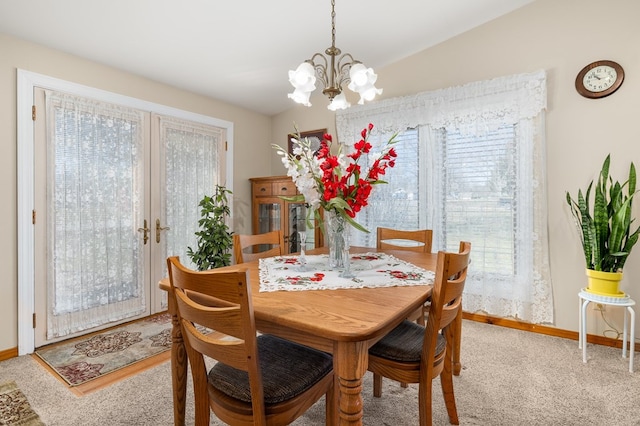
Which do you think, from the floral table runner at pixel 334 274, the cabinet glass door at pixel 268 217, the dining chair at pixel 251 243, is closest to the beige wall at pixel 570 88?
the floral table runner at pixel 334 274

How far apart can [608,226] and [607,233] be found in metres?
0.06

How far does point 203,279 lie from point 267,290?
44 cm

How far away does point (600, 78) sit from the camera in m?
2.62

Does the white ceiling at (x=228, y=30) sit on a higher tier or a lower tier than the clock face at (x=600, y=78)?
higher

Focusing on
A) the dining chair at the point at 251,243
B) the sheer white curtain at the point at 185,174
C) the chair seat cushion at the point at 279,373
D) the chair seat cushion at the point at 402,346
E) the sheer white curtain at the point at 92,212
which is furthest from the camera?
the sheer white curtain at the point at 185,174

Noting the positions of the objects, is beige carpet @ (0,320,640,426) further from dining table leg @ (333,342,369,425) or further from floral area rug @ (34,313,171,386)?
dining table leg @ (333,342,369,425)

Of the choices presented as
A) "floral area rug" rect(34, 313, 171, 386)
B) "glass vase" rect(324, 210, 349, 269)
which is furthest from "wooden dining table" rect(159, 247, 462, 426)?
"floral area rug" rect(34, 313, 171, 386)

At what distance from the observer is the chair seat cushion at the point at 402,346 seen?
145 centimetres

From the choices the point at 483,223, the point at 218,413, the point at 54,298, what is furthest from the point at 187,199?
the point at 483,223

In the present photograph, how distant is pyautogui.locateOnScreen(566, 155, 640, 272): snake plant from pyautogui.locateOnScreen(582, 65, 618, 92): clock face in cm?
60

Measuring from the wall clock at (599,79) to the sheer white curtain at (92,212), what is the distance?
382 cm

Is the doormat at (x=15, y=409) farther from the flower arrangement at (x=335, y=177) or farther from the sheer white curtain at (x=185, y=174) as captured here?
the flower arrangement at (x=335, y=177)

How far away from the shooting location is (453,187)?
326 cm

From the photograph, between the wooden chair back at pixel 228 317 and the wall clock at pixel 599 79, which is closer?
the wooden chair back at pixel 228 317
